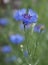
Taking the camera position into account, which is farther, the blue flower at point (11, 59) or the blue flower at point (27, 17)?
the blue flower at point (11, 59)

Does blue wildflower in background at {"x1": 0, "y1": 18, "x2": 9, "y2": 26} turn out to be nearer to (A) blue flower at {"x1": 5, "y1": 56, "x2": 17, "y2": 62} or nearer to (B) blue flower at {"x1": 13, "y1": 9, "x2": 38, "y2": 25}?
(A) blue flower at {"x1": 5, "y1": 56, "x2": 17, "y2": 62}

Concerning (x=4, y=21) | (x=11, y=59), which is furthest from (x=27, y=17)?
(x=4, y=21)

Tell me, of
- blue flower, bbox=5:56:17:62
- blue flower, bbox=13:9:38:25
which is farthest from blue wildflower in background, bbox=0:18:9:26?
blue flower, bbox=13:9:38:25

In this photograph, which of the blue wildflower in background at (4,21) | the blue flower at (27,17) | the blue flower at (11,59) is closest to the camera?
the blue flower at (27,17)

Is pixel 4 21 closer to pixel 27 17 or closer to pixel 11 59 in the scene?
pixel 11 59

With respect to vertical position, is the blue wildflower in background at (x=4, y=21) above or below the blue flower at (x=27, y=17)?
below

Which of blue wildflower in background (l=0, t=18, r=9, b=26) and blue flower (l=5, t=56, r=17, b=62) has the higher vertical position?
blue wildflower in background (l=0, t=18, r=9, b=26)

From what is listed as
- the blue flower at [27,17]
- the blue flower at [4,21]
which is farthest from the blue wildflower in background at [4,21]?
the blue flower at [27,17]

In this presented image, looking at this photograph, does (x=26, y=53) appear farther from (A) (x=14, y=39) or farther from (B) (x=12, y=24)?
→ (B) (x=12, y=24)

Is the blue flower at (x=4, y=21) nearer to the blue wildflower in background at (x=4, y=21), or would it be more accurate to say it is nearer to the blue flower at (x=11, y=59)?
the blue wildflower in background at (x=4, y=21)

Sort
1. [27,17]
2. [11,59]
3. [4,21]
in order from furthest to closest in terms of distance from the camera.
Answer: [4,21] < [11,59] < [27,17]

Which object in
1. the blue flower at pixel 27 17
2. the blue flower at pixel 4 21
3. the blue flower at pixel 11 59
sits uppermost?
the blue flower at pixel 27 17
